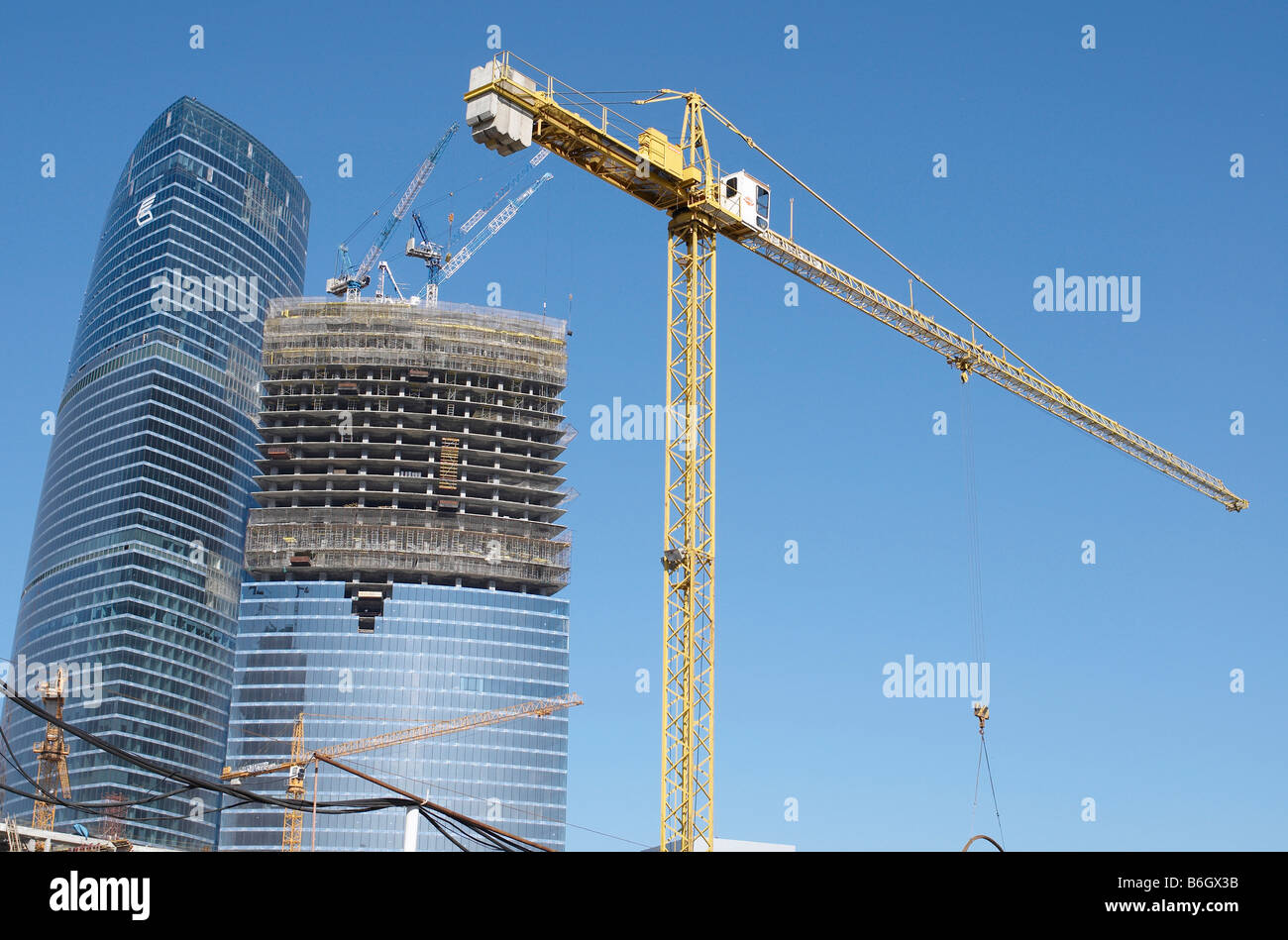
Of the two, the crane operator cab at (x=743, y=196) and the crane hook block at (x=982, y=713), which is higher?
the crane operator cab at (x=743, y=196)

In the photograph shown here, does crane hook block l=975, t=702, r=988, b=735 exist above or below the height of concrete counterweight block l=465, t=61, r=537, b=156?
below

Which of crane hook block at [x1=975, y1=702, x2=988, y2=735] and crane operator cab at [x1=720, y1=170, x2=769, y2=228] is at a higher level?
crane operator cab at [x1=720, y1=170, x2=769, y2=228]

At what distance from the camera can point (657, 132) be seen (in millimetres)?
86812

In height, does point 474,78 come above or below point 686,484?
above

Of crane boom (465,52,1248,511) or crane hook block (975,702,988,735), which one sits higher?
crane boom (465,52,1248,511)

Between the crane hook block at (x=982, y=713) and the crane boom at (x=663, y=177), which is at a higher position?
the crane boom at (x=663, y=177)

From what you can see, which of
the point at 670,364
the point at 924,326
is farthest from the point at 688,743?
the point at 924,326

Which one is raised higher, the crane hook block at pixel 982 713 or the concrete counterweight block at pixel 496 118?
the concrete counterweight block at pixel 496 118
